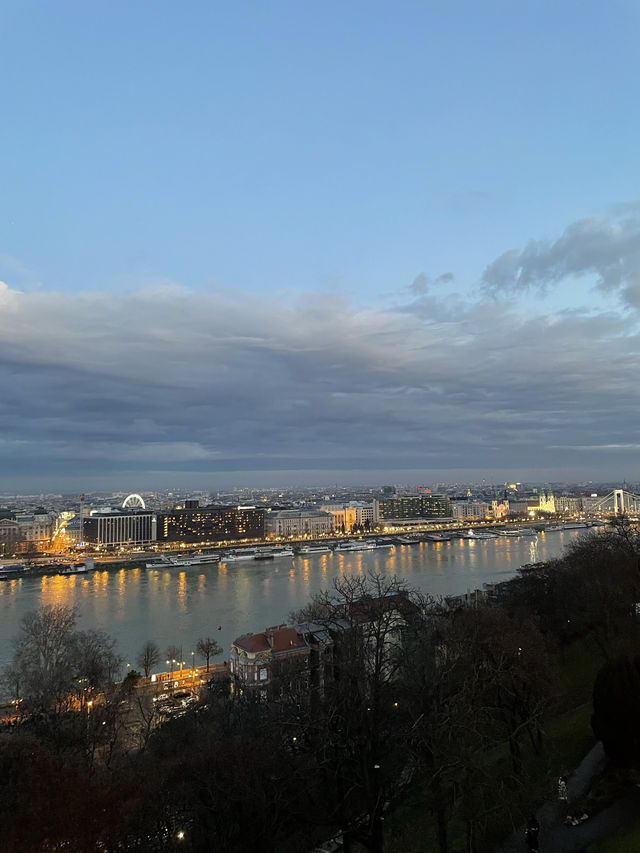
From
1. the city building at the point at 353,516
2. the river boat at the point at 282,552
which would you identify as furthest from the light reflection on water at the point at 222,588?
the city building at the point at 353,516

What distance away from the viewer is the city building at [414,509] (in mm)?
44594

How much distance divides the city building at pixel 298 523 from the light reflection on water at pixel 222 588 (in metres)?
11.3

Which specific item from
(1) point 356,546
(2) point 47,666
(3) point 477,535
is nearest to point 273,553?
(1) point 356,546

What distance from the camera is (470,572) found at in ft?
59.2

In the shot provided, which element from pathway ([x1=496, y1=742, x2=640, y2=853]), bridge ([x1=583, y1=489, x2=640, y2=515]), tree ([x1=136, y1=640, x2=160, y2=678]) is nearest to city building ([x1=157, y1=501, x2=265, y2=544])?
tree ([x1=136, y1=640, x2=160, y2=678])

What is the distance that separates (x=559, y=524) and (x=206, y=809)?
38.6 meters

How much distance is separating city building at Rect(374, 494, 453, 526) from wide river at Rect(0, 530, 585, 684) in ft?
56.4

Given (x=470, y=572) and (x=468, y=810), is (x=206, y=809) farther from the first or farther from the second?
(x=470, y=572)

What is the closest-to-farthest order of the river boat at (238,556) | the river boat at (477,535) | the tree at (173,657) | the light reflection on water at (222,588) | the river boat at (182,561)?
1. the tree at (173,657)
2. the light reflection on water at (222,588)
3. the river boat at (182,561)
4. the river boat at (238,556)
5. the river boat at (477,535)

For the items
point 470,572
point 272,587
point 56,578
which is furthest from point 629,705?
point 56,578

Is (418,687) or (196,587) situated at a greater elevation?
(418,687)

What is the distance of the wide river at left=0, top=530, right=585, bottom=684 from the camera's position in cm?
1133

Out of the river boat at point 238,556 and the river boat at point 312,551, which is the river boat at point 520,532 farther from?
the river boat at point 238,556

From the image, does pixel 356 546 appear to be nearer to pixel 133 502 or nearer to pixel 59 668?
pixel 133 502
